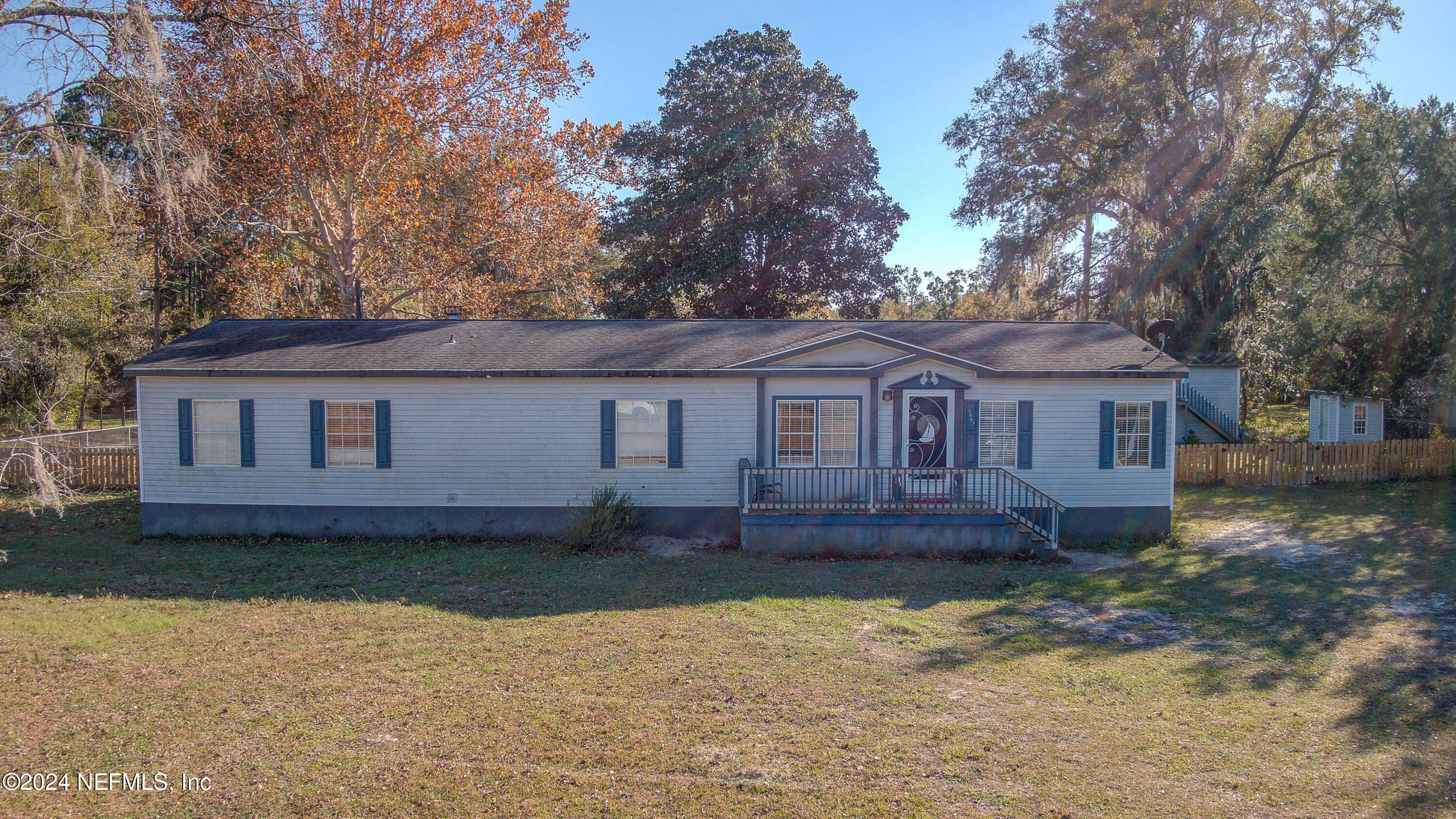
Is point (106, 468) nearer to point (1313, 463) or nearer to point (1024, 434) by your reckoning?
point (1024, 434)

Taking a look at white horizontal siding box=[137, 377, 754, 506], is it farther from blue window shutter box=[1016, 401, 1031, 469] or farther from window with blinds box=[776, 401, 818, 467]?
blue window shutter box=[1016, 401, 1031, 469]

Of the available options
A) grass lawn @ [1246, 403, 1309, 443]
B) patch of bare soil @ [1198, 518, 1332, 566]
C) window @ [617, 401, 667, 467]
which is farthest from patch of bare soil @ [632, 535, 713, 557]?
grass lawn @ [1246, 403, 1309, 443]

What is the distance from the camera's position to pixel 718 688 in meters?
6.94

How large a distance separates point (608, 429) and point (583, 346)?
2061 millimetres

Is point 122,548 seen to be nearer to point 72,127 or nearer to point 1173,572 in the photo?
point 72,127

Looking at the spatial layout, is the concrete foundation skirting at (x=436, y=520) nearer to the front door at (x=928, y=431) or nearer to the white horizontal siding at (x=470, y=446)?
the white horizontal siding at (x=470, y=446)

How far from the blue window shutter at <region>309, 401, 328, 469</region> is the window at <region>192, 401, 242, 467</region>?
1321 mm

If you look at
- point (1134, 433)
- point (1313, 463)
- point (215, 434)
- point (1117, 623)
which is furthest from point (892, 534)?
point (1313, 463)

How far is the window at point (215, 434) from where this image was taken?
13.7 m

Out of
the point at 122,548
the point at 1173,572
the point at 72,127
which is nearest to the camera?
the point at 72,127

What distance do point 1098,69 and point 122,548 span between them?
31.4 meters

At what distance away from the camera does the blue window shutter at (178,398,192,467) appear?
13.6 meters

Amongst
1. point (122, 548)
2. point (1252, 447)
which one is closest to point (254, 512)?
point (122, 548)

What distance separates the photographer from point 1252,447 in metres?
19.6
